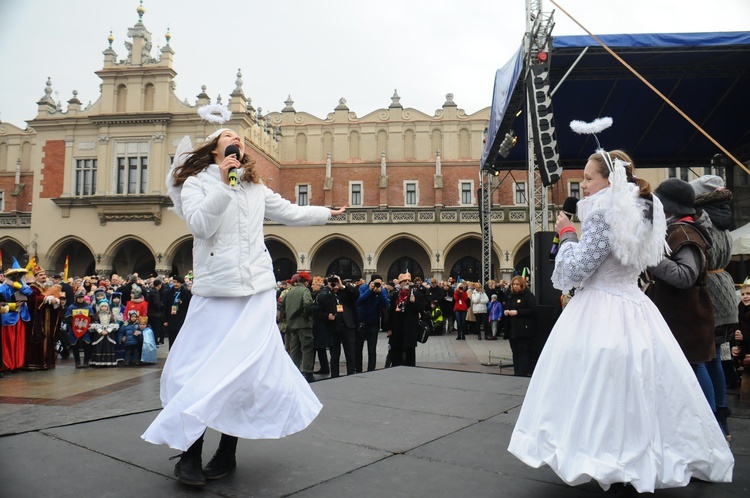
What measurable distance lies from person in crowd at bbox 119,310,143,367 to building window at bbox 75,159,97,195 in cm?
2219

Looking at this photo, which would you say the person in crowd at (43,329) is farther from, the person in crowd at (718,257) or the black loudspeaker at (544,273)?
the person in crowd at (718,257)

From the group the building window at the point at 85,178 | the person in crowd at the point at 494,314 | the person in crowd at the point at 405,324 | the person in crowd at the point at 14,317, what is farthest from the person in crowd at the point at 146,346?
the building window at the point at 85,178

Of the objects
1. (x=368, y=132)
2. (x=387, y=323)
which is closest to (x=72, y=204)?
(x=368, y=132)

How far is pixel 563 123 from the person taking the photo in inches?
521

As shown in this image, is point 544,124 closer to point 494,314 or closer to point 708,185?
point 708,185

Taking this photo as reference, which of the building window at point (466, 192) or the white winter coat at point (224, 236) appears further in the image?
the building window at point (466, 192)

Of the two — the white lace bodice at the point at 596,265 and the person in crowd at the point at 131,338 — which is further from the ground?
the white lace bodice at the point at 596,265

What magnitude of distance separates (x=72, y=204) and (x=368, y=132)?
16988 mm

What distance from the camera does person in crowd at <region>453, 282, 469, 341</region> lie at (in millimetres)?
16188

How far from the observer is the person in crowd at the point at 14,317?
29.4 feet

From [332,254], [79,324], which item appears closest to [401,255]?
[332,254]

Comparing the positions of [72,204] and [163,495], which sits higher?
[72,204]

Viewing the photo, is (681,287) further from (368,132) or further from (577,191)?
(368,132)

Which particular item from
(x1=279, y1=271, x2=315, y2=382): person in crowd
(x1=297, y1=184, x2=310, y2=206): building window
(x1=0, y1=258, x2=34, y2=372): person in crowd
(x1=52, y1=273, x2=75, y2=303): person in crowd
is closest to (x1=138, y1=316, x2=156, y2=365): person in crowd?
(x1=0, y1=258, x2=34, y2=372): person in crowd
